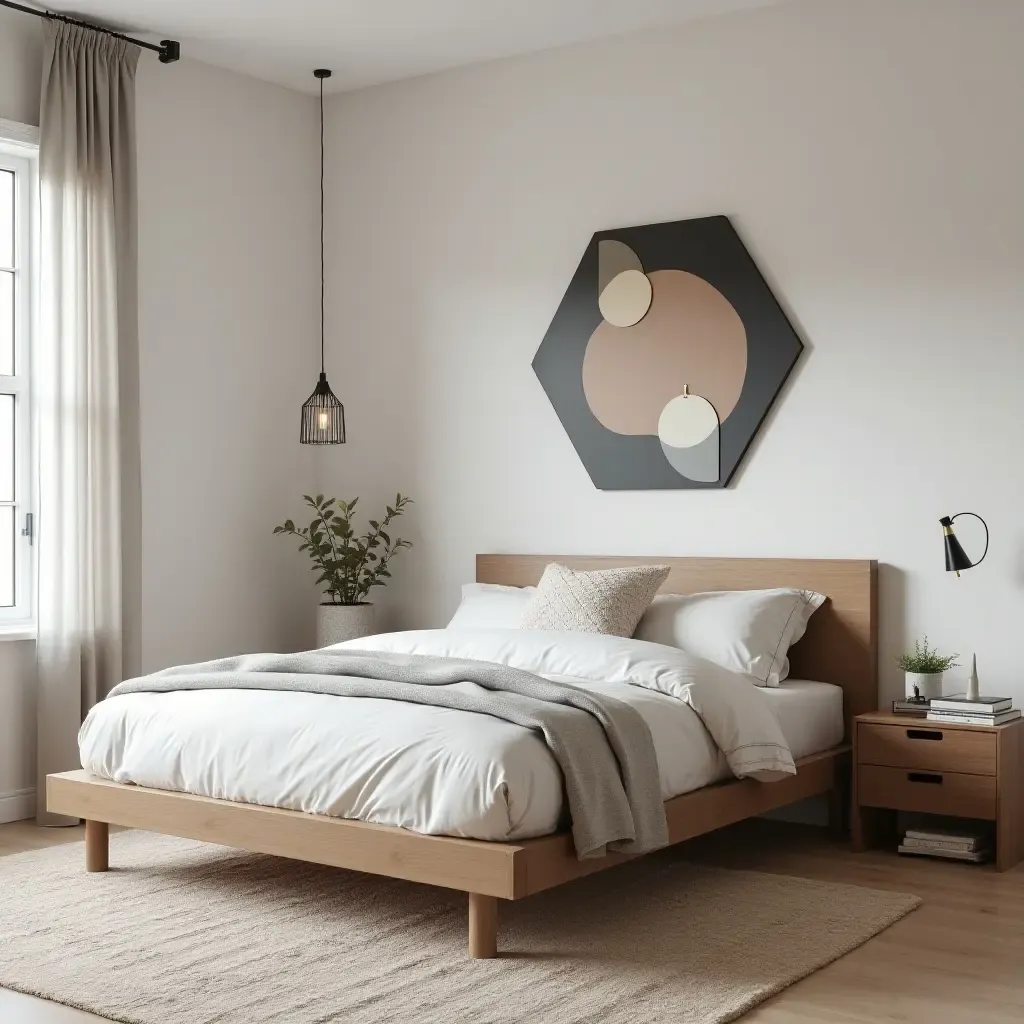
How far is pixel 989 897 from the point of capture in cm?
376

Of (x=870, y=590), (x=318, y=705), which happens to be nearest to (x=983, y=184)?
(x=870, y=590)

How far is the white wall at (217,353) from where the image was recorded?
5.25m

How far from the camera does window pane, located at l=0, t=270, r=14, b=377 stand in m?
4.87

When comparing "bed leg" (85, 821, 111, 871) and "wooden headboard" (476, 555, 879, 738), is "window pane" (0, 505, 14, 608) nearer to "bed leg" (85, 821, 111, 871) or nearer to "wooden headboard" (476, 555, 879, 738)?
"bed leg" (85, 821, 111, 871)

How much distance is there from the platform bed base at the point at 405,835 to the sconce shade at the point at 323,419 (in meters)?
1.92

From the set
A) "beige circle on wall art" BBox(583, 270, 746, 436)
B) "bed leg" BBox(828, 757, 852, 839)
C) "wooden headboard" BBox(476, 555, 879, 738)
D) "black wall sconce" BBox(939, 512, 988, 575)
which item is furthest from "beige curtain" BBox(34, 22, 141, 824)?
"black wall sconce" BBox(939, 512, 988, 575)

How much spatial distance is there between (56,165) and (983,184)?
10.4ft

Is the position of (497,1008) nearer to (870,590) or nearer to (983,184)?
(870,590)

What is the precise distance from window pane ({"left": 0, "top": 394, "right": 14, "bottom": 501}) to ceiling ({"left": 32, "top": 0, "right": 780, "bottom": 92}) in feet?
4.68

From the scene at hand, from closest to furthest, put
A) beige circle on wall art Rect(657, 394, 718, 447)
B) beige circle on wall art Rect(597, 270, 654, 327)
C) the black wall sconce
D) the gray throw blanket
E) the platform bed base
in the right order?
the platform bed base → the gray throw blanket → the black wall sconce → beige circle on wall art Rect(657, 394, 718, 447) → beige circle on wall art Rect(597, 270, 654, 327)

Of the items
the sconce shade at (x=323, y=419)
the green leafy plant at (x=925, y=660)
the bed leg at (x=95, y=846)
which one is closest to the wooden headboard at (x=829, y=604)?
the green leafy plant at (x=925, y=660)

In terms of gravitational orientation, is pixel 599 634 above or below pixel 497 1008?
above

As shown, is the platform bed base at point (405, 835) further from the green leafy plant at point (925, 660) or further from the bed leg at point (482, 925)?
the green leafy plant at point (925, 660)

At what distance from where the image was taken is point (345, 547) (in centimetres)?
557
